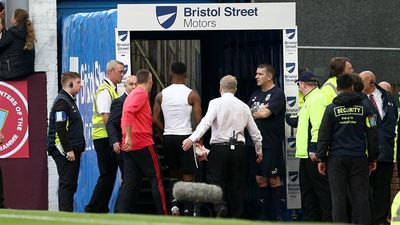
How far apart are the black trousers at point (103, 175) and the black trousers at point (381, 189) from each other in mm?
3331

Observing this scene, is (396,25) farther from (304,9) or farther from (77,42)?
(77,42)

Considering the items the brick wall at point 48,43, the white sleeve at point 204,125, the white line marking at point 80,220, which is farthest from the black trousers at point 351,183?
the brick wall at point 48,43

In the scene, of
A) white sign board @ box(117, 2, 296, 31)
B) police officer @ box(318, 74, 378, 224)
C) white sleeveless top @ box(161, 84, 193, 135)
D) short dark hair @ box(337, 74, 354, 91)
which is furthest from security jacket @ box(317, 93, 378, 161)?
white sign board @ box(117, 2, 296, 31)

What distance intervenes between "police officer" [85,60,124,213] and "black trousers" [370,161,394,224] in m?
3.33

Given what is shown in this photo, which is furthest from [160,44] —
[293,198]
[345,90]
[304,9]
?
[345,90]

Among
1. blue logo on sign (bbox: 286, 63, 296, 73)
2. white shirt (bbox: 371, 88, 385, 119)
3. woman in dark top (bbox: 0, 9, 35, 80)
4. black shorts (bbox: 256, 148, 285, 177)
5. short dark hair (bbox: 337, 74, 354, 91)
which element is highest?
woman in dark top (bbox: 0, 9, 35, 80)

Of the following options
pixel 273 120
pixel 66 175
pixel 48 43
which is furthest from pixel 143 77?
pixel 48 43

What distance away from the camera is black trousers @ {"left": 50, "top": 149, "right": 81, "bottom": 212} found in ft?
54.4

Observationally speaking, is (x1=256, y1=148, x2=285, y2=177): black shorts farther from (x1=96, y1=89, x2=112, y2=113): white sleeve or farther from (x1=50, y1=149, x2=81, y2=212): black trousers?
(x1=50, y1=149, x2=81, y2=212): black trousers

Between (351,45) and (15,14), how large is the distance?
213 inches

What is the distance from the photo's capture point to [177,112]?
1686 cm

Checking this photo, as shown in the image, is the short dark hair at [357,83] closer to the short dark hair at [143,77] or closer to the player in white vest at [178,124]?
the player in white vest at [178,124]

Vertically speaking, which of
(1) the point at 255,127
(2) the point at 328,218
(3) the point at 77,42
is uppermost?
(3) the point at 77,42

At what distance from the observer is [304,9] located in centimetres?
2103
